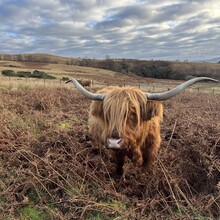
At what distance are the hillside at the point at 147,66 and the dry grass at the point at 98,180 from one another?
57.4 meters

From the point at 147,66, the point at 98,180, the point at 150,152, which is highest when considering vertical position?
the point at 150,152

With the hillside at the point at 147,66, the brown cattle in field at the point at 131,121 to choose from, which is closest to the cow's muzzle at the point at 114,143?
the brown cattle in field at the point at 131,121

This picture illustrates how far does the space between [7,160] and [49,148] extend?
2.56ft

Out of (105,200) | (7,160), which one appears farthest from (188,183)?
(7,160)

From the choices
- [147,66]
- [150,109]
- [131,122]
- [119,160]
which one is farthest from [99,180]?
[147,66]

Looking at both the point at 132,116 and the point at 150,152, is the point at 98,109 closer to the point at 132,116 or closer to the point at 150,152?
the point at 132,116

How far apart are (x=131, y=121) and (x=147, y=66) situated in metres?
81.0

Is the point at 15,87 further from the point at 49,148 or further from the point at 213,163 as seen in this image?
the point at 213,163

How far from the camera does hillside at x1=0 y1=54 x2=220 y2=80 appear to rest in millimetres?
74062

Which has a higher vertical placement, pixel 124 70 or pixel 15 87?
pixel 15 87

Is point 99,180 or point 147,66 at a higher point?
point 99,180

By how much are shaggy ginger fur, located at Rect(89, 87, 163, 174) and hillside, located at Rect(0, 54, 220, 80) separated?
190 feet

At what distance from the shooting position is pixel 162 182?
4.92 meters

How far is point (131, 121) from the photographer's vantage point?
477 cm
